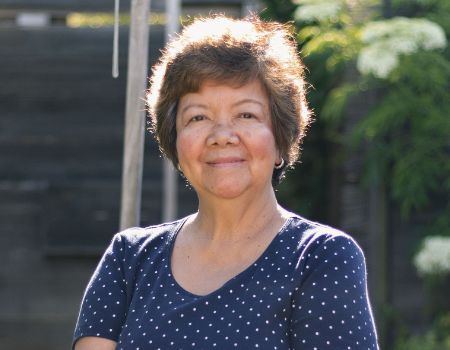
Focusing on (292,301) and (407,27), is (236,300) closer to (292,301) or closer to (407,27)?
(292,301)

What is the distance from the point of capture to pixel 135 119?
2.90 m

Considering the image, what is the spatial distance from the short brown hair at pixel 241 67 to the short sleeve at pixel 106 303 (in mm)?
315

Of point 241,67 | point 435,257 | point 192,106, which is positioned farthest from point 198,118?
point 435,257

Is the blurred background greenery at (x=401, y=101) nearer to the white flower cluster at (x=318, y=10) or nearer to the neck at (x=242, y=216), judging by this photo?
the white flower cluster at (x=318, y=10)

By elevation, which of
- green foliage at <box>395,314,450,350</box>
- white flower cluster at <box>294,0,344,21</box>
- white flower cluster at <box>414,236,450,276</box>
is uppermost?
white flower cluster at <box>294,0,344,21</box>

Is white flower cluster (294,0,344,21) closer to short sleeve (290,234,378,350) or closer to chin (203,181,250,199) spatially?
chin (203,181,250,199)

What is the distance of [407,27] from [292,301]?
135 inches

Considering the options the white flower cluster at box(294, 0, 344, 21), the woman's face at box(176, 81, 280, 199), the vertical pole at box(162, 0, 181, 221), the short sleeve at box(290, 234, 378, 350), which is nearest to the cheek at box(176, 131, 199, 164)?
the woman's face at box(176, 81, 280, 199)

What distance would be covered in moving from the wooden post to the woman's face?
2.12 ft

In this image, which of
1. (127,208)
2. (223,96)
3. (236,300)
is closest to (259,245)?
(236,300)

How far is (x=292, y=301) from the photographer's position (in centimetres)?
209

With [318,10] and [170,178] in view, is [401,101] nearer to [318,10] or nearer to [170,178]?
[318,10]

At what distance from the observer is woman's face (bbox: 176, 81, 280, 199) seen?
2.21 meters

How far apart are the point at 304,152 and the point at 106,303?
4.52 m
